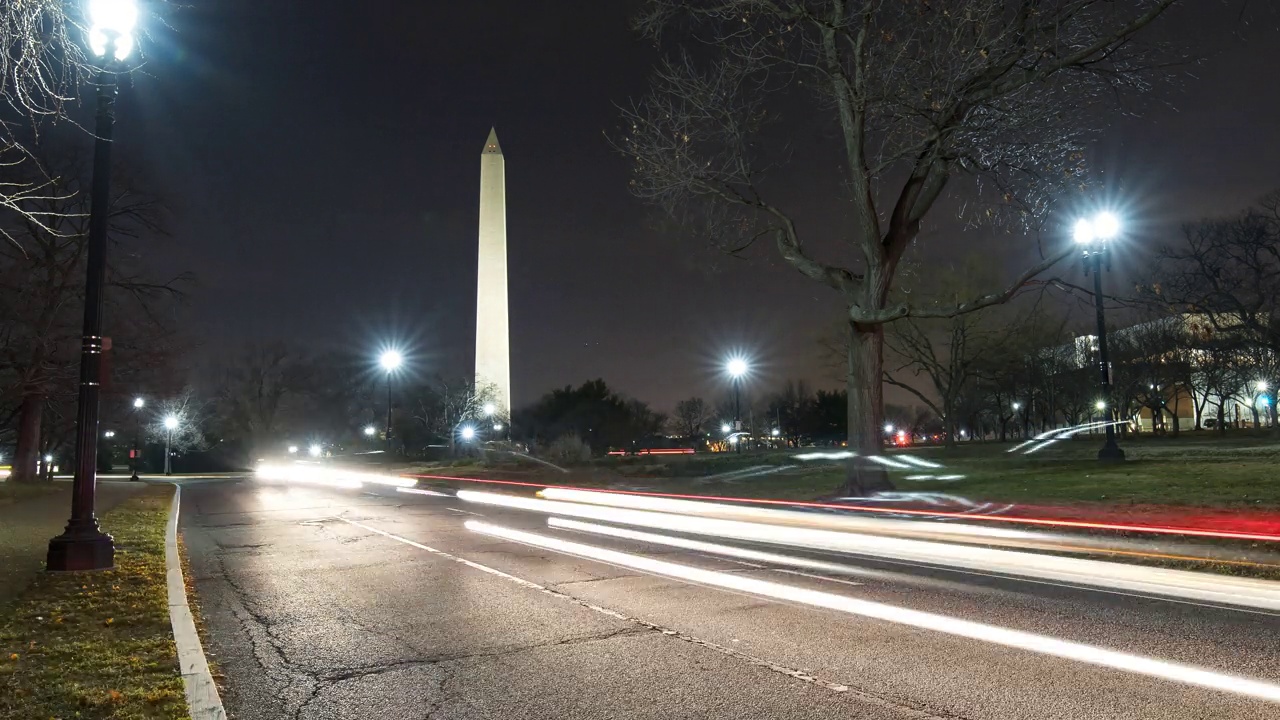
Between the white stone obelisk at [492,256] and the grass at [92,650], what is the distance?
3678 centimetres

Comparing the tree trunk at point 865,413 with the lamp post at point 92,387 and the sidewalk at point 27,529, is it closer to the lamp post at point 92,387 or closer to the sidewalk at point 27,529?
the lamp post at point 92,387

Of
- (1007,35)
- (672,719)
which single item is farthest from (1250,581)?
(1007,35)

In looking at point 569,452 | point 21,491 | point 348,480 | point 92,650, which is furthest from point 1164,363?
point 92,650

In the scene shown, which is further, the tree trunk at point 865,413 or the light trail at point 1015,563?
the tree trunk at point 865,413

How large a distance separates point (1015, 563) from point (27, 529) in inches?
697

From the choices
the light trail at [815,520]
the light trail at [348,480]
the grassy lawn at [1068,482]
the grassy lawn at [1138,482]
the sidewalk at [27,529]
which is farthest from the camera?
the light trail at [348,480]

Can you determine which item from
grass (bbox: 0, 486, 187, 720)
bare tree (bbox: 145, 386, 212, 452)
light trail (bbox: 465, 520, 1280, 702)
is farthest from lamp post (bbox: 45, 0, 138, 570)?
bare tree (bbox: 145, 386, 212, 452)

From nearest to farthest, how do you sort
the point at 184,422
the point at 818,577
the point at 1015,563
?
the point at 818,577, the point at 1015,563, the point at 184,422

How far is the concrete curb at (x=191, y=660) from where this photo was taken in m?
5.41

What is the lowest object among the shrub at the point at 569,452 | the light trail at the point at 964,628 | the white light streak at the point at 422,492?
the light trail at the point at 964,628

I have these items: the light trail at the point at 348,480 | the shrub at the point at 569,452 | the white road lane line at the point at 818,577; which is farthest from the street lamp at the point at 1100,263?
the shrub at the point at 569,452

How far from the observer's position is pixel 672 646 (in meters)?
7.10

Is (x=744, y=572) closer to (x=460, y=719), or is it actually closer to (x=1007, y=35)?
(x=460, y=719)

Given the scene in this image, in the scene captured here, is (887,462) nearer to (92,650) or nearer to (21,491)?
(92,650)
